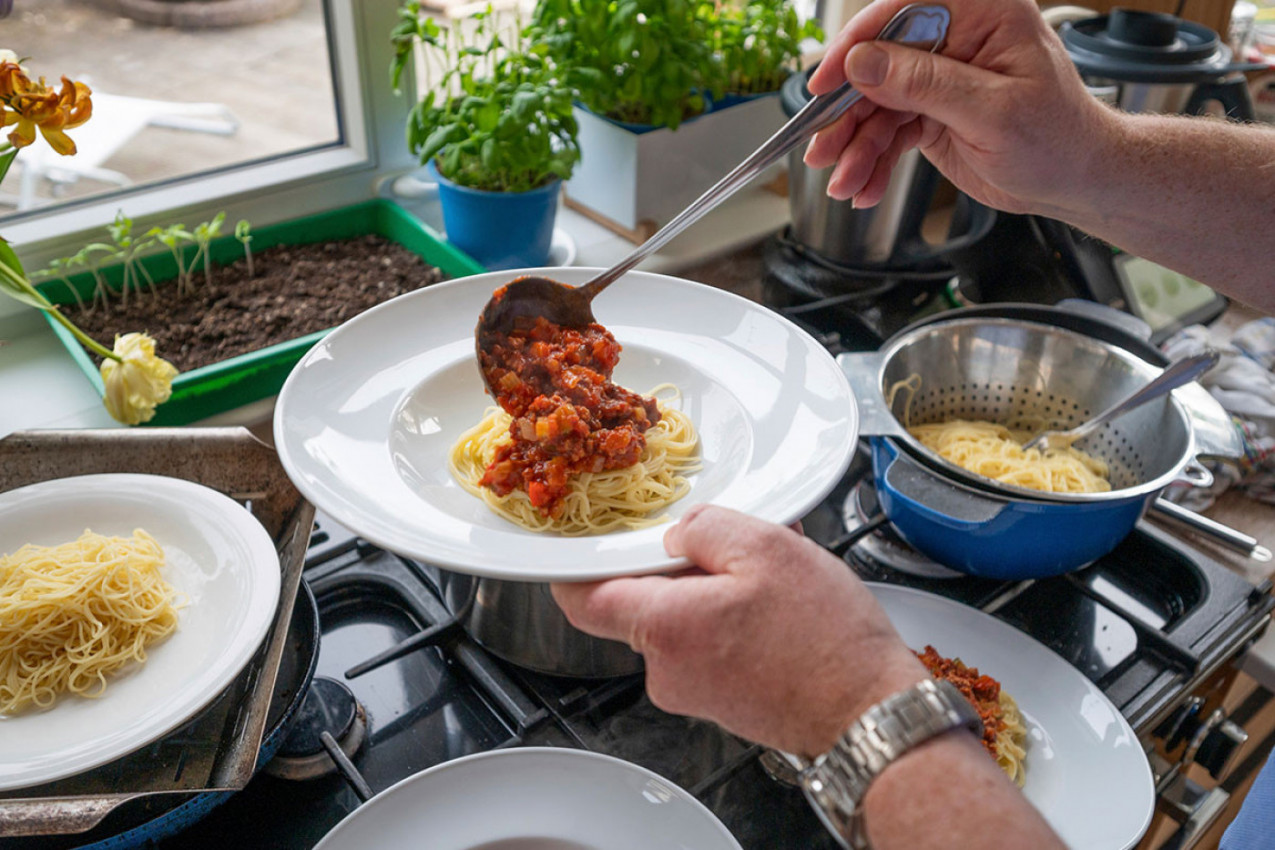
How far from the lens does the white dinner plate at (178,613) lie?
811 millimetres

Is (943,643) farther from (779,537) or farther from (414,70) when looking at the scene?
(414,70)

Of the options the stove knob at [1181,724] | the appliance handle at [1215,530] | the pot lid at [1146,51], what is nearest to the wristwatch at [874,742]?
the stove knob at [1181,724]

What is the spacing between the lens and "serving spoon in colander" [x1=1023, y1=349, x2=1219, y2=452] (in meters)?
1.23

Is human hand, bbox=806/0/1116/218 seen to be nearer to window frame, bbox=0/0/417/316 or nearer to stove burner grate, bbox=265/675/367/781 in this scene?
stove burner grate, bbox=265/675/367/781

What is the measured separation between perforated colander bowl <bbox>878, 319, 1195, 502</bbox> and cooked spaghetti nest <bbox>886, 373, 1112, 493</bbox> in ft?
0.06

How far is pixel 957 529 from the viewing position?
3.76ft

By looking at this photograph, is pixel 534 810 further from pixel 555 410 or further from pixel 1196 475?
pixel 1196 475

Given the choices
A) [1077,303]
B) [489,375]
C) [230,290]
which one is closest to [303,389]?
[489,375]

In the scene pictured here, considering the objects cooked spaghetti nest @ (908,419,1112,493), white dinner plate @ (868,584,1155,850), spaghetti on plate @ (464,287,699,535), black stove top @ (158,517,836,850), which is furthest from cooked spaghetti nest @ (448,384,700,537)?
cooked spaghetti nest @ (908,419,1112,493)

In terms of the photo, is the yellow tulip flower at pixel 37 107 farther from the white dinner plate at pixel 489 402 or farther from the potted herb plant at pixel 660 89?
the potted herb plant at pixel 660 89

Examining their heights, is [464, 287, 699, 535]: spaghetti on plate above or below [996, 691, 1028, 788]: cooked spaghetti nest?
above

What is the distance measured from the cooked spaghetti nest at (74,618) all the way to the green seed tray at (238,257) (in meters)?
0.39

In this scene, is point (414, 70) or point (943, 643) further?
point (414, 70)

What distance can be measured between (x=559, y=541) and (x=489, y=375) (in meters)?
0.27
